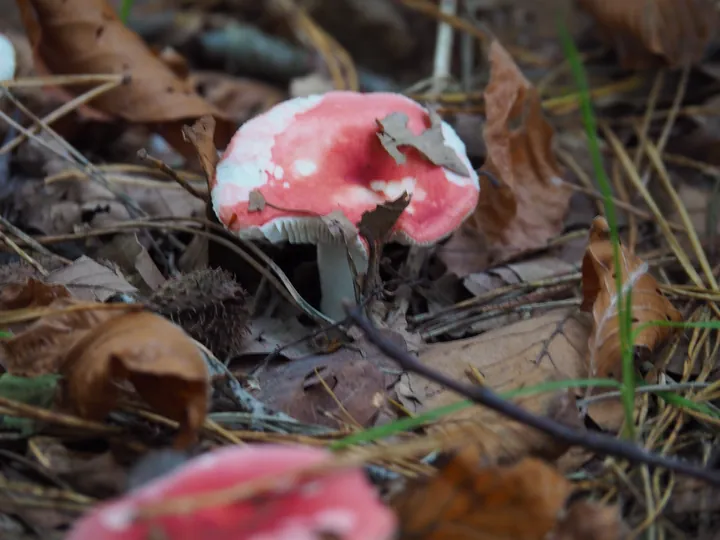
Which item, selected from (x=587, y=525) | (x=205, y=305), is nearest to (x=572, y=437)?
(x=587, y=525)

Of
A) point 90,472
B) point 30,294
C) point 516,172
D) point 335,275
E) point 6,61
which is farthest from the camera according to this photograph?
point 516,172

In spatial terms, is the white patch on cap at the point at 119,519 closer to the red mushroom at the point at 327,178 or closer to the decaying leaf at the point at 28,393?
the decaying leaf at the point at 28,393

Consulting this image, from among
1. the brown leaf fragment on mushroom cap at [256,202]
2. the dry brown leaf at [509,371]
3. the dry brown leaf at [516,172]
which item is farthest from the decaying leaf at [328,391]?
the dry brown leaf at [516,172]

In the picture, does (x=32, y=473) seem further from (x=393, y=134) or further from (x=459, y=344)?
(x=393, y=134)

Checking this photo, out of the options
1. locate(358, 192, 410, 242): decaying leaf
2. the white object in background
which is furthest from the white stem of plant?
the white object in background

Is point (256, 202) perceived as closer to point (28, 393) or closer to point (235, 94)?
point (28, 393)

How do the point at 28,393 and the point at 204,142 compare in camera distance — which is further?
the point at 204,142
